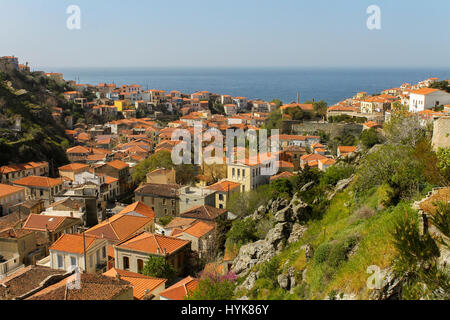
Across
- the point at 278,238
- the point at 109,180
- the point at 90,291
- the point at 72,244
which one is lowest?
the point at 109,180

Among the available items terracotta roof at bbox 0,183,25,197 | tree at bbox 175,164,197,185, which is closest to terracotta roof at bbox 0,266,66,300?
terracotta roof at bbox 0,183,25,197

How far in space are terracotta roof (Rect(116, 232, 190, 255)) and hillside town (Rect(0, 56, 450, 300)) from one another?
0.04m

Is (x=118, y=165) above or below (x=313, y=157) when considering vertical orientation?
below

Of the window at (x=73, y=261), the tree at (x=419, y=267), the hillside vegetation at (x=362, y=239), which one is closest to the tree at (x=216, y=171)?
the hillside vegetation at (x=362, y=239)

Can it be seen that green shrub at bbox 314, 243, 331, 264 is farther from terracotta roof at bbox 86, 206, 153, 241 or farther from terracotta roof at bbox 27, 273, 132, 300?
terracotta roof at bbox 86, 206, 153, 241

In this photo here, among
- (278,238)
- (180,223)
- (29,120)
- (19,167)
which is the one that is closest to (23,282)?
(278,238)

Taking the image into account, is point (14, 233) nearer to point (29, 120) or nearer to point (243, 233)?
point (243, 233)

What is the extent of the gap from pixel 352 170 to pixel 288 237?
5091mm

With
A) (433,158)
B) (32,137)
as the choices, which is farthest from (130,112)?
(433,158)

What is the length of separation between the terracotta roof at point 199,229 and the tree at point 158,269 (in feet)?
11.2

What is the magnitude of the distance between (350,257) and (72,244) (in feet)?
34.1

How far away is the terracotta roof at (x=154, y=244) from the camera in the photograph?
14.5 m

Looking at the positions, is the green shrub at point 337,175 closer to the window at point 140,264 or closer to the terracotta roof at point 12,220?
the window at point 140,264

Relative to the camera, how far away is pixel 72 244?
48.7 ft
